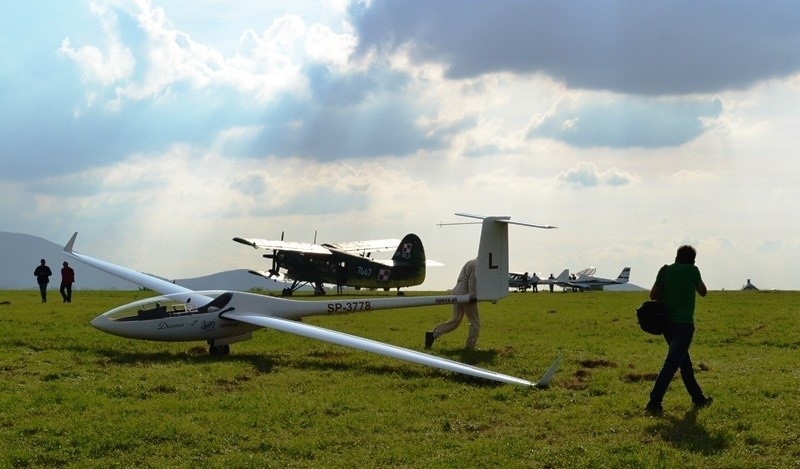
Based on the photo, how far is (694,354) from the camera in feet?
63.1

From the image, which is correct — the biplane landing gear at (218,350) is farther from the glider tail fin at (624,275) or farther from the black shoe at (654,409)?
the glider tail fin at (624,275)

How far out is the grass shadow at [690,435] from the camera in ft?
33.0

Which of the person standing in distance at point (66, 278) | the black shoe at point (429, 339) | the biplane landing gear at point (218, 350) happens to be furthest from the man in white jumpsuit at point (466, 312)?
the person standing in distance at point (66, 278)

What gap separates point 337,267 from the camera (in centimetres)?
5884

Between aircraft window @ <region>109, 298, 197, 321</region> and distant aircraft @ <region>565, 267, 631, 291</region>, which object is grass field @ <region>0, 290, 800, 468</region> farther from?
distant aircraft @ <region>565, 267, 631, 291</region>

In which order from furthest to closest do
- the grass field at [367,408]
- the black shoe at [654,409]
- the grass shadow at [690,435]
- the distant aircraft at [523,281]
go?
1. the distant aircraft at [523,281]
2. the black shoe at [654,409]
3. the grass shadow at [690,435]
4. the grass field at [367,408]

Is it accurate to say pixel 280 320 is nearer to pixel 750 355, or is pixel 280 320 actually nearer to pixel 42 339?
pixel 42 339

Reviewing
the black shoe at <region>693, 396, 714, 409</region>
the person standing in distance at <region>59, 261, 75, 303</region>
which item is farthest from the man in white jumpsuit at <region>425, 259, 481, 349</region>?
the person standing in distance at <region>59, 261, 75, 303</region>

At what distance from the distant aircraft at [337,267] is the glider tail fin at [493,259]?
38.7m

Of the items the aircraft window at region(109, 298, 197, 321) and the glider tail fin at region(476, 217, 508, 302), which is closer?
the aircraft window at region(109, 298, 197, 321)

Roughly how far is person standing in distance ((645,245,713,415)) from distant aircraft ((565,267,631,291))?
73189mm

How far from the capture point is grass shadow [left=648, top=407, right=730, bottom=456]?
10.1 meters

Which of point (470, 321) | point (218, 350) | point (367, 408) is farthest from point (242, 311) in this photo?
point (367, 408)

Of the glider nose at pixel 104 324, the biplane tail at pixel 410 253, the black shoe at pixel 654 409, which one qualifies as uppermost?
the biplane tail at pixel 410 253
